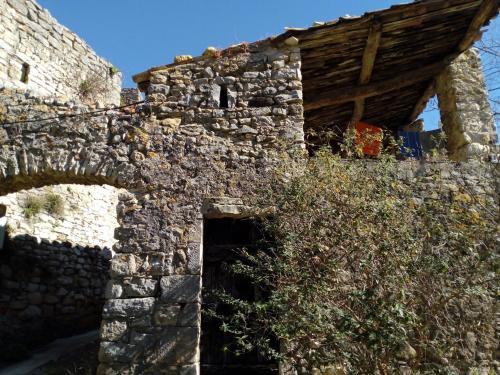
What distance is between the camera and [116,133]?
5.26 meters

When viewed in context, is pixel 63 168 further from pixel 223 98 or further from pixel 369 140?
pixel 369 140

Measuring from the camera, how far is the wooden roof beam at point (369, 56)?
18.7 ft

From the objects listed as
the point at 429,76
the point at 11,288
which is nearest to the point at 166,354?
the point at 11,288

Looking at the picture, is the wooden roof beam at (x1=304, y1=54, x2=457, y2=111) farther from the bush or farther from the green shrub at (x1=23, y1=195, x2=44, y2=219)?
the green shrub at (x1=23, y1=195, x2=44, y2=219)

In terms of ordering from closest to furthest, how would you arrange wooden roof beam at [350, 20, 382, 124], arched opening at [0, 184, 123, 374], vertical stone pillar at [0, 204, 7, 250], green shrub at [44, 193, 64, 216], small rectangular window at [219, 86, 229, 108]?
1. small rectangular window at [219, 86, 229, 108]
2. wooden roof beam at [350, 20, 382, 124]
3. arched opening at [0, 184, 123, 374]
4. vertical stone pillar at [0, 204, 7, 250]
5. green shrub at [44, 193, 64, 216]

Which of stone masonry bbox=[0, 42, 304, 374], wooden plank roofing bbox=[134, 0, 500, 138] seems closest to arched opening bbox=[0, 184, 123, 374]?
stone masonry bbox=[0, 42, 304, 374]

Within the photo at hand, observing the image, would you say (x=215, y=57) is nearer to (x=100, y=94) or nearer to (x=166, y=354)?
(x=166, y=354)

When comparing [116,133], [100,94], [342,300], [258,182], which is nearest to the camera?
[342,300]

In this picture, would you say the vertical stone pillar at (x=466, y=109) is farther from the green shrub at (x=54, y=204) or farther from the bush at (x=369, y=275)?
the green shrub at (x=54, y=204)

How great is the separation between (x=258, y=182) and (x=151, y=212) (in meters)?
1.17

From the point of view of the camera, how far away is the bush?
10.7 feet

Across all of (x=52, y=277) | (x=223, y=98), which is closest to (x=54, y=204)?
(x=52, y=277)

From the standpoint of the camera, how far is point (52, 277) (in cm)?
772

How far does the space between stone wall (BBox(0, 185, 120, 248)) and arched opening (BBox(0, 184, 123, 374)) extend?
17 millimetres
